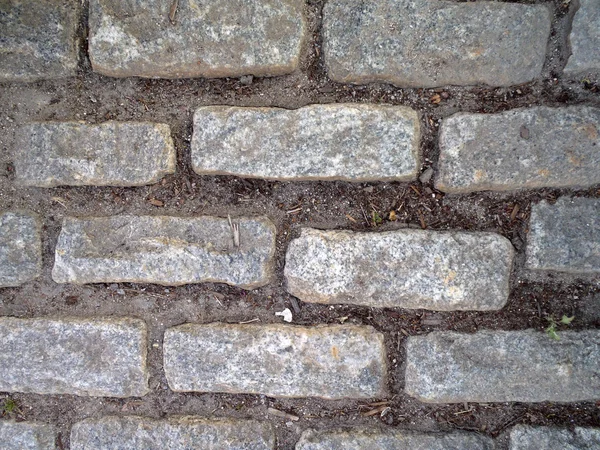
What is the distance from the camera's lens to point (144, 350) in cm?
150

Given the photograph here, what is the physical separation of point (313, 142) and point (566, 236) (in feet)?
2.51

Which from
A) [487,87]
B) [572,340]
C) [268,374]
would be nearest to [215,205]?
[268,374]

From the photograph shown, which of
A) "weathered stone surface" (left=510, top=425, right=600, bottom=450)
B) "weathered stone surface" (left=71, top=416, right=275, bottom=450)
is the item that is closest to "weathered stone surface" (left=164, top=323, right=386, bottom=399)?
"weathered stone surface" (left=71, top=416, right=275, bottom=450)

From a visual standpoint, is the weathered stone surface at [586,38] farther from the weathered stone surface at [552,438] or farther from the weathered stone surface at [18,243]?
the weathered stone surface at [18,243]

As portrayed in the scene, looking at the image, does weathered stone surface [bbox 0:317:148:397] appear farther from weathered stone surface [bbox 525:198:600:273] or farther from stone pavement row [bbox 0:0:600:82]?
weathered stone surface [bbox 525:198:600:273]

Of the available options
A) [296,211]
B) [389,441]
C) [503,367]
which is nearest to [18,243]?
[296,211]

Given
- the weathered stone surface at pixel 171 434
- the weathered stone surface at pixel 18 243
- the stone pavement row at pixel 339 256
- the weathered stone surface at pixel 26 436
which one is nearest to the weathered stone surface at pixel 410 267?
the stone pavement row at pixel 339 256

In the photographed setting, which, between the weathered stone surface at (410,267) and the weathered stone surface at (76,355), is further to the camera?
the weathered stone surface at (76,355)

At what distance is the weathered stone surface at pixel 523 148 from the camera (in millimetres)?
1356

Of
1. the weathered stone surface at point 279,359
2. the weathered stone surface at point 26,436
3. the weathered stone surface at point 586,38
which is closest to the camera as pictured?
the weathered stone surface at point 586,38

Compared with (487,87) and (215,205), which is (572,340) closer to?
(487,87)

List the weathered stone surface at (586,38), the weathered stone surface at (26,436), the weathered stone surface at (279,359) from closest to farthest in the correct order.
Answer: the weathered stone surface at (586,38) < the weathered stone surface at (279,359) < the weathered stone surface at (26,436)

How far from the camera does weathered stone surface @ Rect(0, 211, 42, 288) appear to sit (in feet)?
4.92

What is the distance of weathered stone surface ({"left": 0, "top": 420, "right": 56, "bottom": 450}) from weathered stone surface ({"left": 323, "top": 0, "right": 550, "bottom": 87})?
145 centimetres
